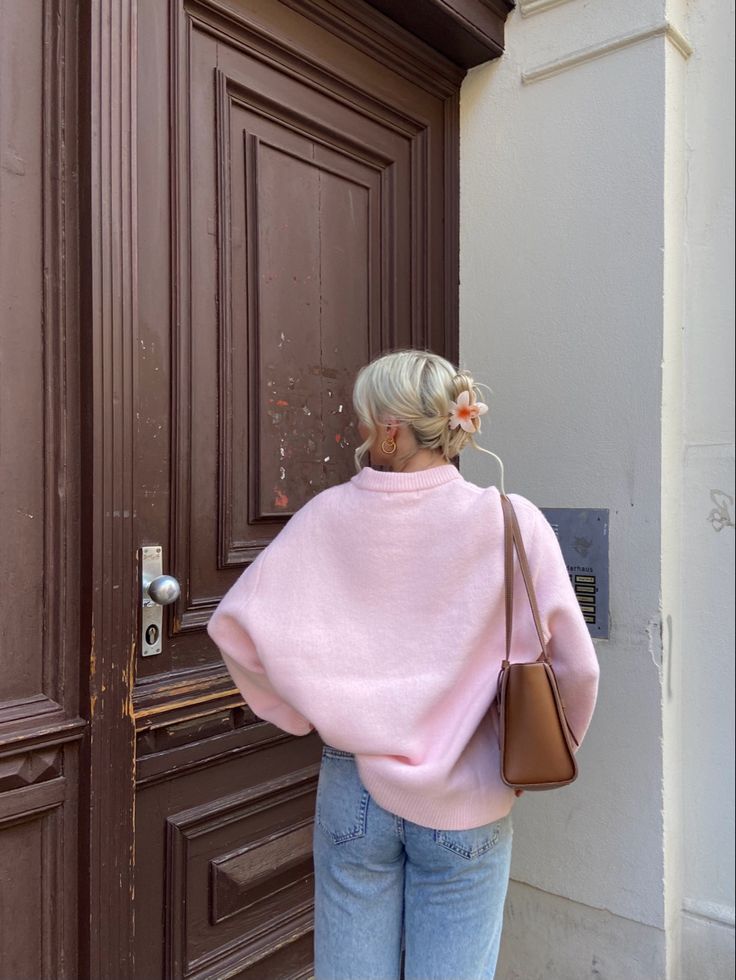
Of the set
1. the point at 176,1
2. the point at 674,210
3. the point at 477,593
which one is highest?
the point at 176,1

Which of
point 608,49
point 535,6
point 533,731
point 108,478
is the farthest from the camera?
point 535,6

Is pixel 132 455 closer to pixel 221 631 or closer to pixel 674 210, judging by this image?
pixel 221 631

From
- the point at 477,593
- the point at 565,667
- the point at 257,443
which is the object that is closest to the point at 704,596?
the point at 565,667

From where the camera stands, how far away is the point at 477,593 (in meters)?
1.45

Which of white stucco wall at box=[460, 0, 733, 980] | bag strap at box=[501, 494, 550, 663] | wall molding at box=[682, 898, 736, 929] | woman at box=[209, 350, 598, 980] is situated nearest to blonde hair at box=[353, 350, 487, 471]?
woman at box=[209, 350, 598, 980]

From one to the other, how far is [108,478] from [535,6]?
216 centimetres

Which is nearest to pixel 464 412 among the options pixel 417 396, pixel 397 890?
pixel 417 396

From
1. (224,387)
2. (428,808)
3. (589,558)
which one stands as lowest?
(428,808)

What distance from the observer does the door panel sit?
194cm

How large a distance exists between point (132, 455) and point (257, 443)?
1.47 feet

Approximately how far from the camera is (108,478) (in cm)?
177

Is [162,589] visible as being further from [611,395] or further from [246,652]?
[611,395]

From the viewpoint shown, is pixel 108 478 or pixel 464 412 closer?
pixel 464 412

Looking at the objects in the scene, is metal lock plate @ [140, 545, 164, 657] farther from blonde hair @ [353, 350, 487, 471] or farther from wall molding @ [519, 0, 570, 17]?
wall molding @ [519, 0, 570, 17]
